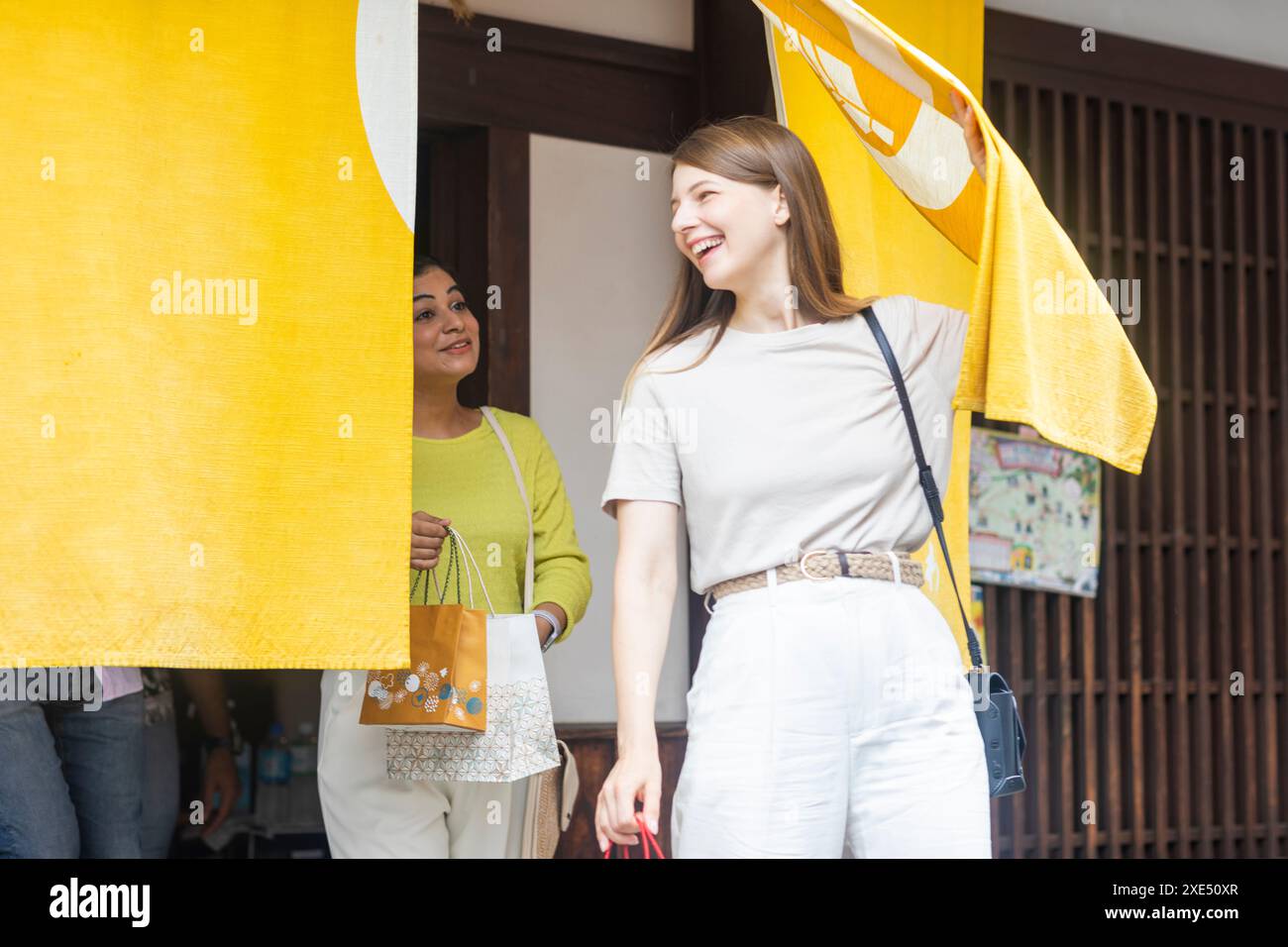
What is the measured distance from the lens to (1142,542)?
5523 millimetres

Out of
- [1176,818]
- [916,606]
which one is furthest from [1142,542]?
[916,606]

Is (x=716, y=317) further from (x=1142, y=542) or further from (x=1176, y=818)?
(x=1176, y=818)

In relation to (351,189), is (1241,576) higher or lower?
lower

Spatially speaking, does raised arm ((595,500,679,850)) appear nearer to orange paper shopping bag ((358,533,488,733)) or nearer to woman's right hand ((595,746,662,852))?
woman's right hand ((595,746,662,852))

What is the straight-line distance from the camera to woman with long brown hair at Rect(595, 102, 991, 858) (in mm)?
2730

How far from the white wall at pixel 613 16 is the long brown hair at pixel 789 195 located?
2.02 metres

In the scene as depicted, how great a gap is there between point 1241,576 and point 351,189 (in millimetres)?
3862

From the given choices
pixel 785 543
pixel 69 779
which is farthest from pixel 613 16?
pixel 69 779

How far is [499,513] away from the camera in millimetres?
3996

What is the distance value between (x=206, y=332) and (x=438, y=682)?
100 cm

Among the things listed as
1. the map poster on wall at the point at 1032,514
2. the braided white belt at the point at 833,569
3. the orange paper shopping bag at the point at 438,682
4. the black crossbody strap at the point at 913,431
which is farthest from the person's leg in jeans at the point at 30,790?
the map poster on wall at the point at 1032,514

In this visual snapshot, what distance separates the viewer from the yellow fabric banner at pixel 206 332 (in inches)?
127

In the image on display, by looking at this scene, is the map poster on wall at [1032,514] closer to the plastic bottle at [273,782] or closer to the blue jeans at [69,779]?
the blue jeans at [69,779]

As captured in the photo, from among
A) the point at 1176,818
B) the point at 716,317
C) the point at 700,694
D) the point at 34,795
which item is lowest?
the point at 1176,818
